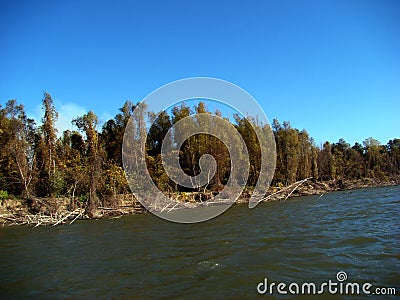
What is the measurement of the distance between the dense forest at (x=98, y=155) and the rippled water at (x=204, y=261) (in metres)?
15.4

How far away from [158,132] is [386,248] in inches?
1468

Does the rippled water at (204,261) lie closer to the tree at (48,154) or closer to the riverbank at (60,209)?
the riverbank at (60,209)

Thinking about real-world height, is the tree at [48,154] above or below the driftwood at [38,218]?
above

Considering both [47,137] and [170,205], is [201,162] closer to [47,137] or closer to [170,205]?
[170,205]

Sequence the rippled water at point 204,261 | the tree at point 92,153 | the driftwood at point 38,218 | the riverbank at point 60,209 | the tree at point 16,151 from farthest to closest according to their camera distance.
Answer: the tree at point 16,151 < the tree at point 92,153 < the riverbank at point 60,209 < the driftwood at point 38,218 < the rippled water at point 204,261

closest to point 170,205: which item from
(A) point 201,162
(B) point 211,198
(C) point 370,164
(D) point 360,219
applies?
(B) point 211,198

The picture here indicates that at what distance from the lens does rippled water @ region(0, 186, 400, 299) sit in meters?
6.80

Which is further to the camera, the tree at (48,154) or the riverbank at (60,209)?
the tree at (48,154)

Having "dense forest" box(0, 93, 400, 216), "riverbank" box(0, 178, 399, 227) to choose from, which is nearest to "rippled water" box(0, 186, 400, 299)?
"riverbank" box(0, 178, 399, 227)

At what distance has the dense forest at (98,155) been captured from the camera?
29.7 meters

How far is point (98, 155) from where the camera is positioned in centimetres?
3216

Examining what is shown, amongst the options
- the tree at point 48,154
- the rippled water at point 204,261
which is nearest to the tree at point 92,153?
the tree at point 48,154

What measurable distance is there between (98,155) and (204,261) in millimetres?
26323

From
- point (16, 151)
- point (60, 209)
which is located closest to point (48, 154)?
point (16, 151)
